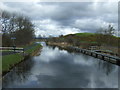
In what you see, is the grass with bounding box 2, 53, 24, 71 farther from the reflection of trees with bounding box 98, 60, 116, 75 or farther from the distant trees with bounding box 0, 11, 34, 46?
the distant trees with bounding box 0, 11, 34, 46

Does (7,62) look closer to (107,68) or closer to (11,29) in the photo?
(107,68)

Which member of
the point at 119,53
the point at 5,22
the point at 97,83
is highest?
the point at 5,22

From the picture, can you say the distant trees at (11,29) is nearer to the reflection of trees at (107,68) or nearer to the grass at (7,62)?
the grass at (7,62)

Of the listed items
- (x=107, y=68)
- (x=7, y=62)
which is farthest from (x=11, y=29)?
(x=107, y=68)

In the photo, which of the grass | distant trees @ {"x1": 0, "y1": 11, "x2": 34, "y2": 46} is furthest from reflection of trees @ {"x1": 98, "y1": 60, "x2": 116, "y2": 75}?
distant trees @ {"x1": 0, "y1": 11, "x2": 34, "y2": 46}

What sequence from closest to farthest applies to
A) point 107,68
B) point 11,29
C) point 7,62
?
point 7,62 < point 107,68 < point 11,29

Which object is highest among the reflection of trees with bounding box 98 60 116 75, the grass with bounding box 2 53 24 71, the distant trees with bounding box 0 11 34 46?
the distant trees with bounding box 0 11 34 46

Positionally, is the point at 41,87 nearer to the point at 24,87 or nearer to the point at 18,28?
the point at 24,87

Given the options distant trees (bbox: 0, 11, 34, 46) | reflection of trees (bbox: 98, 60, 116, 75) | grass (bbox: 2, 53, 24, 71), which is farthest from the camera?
distant trees (bbox: 0, 11, 34, 46)

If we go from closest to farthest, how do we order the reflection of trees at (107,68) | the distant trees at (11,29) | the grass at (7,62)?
the grass at (7,62)
the reflection of trees at (107,68)
the distant trees at (11,29)

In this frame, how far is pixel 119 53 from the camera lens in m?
20.9

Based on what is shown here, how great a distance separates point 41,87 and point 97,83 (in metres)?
4.65

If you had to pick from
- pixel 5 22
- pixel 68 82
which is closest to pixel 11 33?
pixel 5 22

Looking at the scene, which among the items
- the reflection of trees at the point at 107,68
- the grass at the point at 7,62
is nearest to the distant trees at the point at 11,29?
the grass at the point at 7,62
